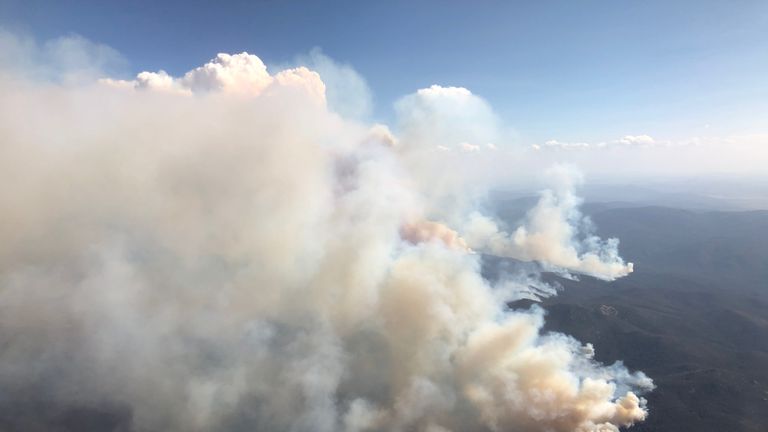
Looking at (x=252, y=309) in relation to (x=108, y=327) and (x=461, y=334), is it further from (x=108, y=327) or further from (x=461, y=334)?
(x=461, y=334)

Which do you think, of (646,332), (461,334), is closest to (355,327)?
(461,334)

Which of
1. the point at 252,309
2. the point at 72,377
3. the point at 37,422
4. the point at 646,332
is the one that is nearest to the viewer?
the point at 37,422

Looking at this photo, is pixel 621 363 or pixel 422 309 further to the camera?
pixel 621 363

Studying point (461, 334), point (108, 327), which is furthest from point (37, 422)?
point (461, 334)

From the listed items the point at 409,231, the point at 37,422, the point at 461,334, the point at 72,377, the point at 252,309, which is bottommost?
the point at 37,422

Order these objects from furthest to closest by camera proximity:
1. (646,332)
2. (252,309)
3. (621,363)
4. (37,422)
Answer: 1. (646,332)
2. (621,363)
3. (252,309)
4. (37,422)

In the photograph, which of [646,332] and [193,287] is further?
[646,332]

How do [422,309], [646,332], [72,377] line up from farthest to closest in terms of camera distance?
1. [646,332]
2. [422,309]
3. [72,377]

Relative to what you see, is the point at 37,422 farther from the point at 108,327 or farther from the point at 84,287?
the point at 84,287

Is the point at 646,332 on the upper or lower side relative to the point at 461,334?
upper
